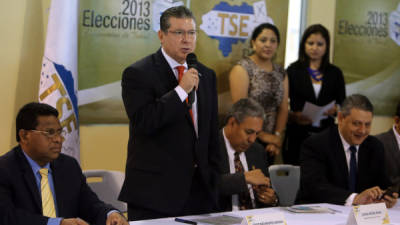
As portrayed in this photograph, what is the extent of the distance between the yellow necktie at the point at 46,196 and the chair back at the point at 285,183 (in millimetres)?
1840

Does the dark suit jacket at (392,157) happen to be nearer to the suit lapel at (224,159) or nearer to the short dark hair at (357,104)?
the short dark hair at (357,104)

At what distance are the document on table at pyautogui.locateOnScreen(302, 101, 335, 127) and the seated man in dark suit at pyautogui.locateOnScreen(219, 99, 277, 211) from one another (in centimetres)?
128

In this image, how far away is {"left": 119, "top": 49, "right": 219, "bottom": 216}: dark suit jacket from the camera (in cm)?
283

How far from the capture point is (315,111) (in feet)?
16.3

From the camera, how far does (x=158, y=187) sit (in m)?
2.84

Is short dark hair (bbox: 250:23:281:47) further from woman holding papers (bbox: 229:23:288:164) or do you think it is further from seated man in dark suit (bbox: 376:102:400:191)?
seated man in dark suit (bbox: 376:102:400:191)

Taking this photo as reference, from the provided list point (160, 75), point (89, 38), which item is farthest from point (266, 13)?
point (160, 75)

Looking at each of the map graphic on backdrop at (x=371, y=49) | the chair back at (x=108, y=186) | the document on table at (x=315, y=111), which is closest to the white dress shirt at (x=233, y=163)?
the chair back at (x=108, y=186)

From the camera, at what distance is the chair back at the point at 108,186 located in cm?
354

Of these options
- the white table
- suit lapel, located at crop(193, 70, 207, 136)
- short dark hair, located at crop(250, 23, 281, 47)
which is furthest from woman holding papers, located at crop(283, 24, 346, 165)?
suit lapel, located at crop(193, 70, 207, 136)

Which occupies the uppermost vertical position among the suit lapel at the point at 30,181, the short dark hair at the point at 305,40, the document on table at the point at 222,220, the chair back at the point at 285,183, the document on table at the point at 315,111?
the short dark hair at the point at 305,40

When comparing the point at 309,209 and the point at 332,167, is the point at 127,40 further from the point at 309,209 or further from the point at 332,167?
the point at 309,209

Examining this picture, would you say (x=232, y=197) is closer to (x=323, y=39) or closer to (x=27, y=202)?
(x=27, y=202)

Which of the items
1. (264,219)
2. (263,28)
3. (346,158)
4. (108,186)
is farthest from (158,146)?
(263,28)
